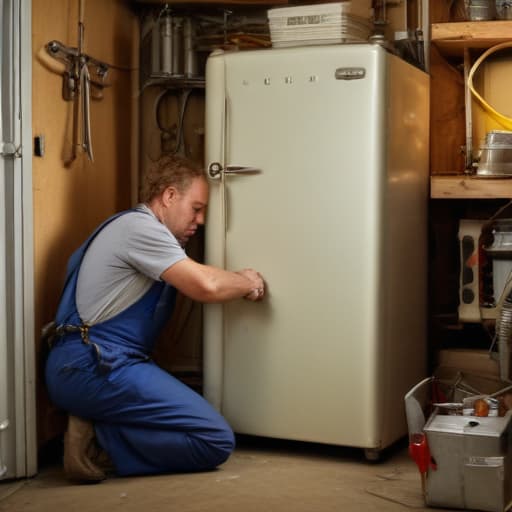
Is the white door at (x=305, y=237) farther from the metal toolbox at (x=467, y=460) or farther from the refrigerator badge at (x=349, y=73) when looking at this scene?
the metal toolbox at (x=467, y=460)

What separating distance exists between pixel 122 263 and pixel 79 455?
0.65 meters

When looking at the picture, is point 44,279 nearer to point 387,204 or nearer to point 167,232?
point 167,232

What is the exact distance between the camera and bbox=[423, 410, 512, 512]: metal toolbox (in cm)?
278

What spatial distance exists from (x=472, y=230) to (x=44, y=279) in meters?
1.65

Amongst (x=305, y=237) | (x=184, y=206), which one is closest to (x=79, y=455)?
(x=184, y=206)

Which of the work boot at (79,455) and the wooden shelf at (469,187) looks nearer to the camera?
the work boot at (79,455)

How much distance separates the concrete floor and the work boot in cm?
3

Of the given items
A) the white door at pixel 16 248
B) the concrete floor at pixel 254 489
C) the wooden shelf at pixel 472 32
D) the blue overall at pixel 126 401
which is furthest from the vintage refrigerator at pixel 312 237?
the white door at pixel 16 248

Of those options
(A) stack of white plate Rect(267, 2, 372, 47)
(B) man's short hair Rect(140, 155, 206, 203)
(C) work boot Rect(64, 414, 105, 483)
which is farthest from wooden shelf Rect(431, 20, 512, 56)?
(C) work boot Rect(64, 414, 105, 483)

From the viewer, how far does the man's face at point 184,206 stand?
136 inches

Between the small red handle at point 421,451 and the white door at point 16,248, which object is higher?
the white door at point 16,248

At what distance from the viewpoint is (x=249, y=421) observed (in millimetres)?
3564

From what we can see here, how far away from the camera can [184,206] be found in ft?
11.4

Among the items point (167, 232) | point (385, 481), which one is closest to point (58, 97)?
point (167, 232)
